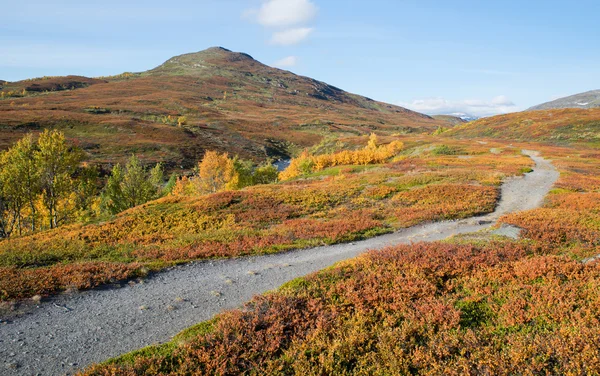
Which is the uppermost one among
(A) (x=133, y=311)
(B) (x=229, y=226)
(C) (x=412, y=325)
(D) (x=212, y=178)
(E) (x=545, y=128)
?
(E) (x=545, y=128)

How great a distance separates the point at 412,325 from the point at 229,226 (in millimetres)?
17603

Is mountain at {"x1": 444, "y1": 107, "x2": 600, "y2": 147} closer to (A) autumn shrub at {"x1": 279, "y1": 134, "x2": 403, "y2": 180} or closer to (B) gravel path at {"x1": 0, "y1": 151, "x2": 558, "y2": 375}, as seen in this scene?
(A) autumn shrub at {"x1": 279, "y1": 134, "x2": 403, "y2": 180}

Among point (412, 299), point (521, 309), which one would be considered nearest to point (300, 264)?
point (412, 299)

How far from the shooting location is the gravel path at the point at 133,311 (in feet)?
28.5

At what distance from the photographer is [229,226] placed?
2422 cm

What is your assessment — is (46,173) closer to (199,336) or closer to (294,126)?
(199,336)

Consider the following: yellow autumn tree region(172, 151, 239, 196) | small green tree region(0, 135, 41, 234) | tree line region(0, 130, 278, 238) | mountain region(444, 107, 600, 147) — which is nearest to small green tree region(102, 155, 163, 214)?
tree line region(0, 130, 278, 238)

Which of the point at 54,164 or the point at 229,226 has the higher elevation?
the point at 54,164

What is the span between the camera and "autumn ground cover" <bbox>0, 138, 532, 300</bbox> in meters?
14.3

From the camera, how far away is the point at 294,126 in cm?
19112

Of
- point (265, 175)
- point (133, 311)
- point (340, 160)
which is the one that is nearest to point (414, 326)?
point (133, 311)

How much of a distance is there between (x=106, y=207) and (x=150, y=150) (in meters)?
60.1

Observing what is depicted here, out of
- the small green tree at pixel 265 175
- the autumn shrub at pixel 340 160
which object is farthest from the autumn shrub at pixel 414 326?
the small green tree at pixel 265 175

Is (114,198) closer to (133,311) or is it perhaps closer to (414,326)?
(133,311)
